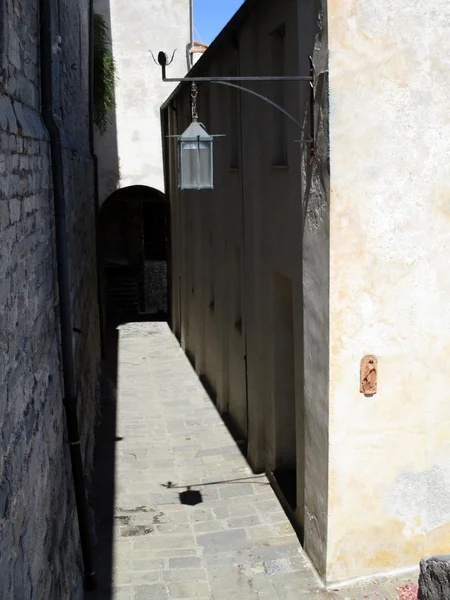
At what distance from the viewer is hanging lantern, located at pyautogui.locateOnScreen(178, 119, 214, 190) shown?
738cm

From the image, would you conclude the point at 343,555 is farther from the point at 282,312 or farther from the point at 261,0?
the point at 261,0

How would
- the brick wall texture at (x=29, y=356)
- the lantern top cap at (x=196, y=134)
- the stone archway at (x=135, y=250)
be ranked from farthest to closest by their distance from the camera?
the stone archway at (x=135, y=250)
the lantern top cap at (x=196, y=134)
the brick wall texture at (x=29, y=356)

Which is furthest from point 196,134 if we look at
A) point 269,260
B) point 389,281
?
point 389,281

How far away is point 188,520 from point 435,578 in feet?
14.3

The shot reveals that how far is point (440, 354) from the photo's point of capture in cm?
686

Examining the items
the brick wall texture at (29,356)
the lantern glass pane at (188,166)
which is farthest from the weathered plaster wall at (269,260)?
the brick wall texture at (29,356)

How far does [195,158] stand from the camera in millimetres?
7461

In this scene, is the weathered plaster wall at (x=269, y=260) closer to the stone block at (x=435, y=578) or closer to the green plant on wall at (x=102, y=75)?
the stone block at (x=435, y=578)

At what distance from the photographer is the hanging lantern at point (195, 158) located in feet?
24.2

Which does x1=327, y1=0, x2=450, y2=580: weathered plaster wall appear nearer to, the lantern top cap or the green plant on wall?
the lantern top cap

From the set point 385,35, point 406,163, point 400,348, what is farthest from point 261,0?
point 400,348

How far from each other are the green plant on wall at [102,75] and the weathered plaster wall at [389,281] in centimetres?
1205

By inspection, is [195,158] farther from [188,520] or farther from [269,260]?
[188,520]

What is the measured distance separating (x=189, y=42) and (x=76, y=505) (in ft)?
46.0
